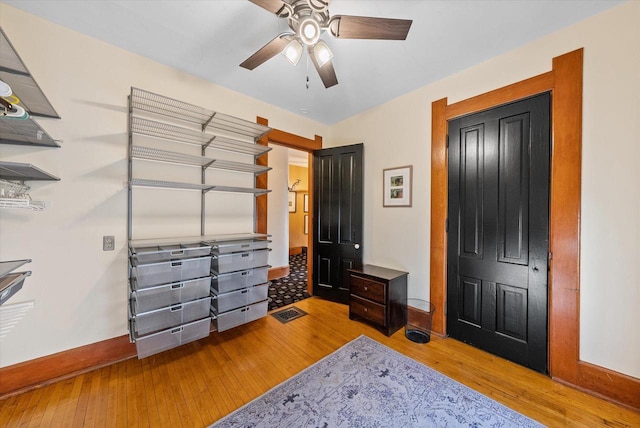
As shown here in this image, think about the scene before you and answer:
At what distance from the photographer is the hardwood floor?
4.99 feet

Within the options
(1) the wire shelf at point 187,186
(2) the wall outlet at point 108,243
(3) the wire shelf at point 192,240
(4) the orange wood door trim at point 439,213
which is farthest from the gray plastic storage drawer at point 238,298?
(4) the orange wood door trim at point 439,213

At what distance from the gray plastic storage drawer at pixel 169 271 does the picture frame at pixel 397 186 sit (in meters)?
2.20

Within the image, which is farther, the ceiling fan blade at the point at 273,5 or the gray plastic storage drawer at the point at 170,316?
the gray plastic storage drawer at the point at 170,316

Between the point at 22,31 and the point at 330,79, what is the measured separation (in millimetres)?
2274

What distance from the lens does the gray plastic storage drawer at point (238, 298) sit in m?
2.25

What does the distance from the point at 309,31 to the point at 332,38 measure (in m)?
0.54

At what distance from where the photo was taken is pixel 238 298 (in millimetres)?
2381

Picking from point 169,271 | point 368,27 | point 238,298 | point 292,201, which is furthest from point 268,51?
point 292,201

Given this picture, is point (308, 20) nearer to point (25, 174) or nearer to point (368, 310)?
point (25, 174)

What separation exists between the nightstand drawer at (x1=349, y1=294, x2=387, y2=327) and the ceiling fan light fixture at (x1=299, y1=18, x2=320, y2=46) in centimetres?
250

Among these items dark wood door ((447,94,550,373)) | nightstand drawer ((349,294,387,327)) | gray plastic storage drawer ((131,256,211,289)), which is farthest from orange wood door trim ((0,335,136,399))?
dark wood door ((447,94,550,373))

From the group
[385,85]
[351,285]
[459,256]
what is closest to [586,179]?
[459,256]

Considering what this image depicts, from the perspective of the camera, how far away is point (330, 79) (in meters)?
1.96

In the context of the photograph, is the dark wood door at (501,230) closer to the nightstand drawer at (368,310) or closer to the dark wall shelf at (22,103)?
the nightstand drawer at (368,310)
